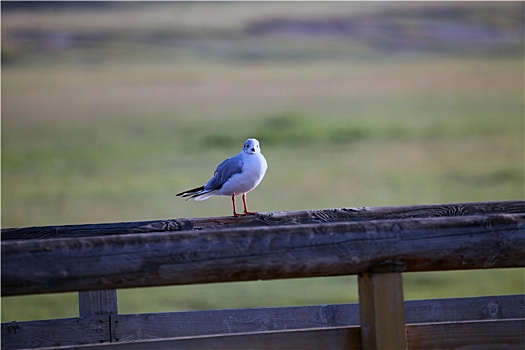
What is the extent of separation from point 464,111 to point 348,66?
3249mm

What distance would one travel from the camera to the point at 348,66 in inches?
933

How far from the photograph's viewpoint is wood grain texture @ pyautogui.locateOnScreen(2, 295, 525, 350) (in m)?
3.66

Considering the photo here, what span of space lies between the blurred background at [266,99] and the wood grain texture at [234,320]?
13.3 metres

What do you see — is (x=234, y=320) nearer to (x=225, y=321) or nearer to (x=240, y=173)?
(x=225, y=321)

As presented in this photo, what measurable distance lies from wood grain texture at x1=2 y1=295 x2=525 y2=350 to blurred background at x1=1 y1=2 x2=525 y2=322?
13263 millimetres

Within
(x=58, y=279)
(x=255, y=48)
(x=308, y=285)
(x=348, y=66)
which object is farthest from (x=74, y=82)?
(x=58, y=279)

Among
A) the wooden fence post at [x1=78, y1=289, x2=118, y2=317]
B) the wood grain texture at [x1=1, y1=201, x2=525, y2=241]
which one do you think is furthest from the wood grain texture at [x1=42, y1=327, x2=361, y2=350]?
the wooden fence post at [x1=78, y1=289, x2=118, y2=317]

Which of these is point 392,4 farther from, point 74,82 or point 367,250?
point 367,250

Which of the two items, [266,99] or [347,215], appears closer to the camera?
[347,215]

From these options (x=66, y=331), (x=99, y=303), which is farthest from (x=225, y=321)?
(x=66, y=331)

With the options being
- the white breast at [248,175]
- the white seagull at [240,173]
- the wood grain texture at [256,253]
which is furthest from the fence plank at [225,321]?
the wood grain texture at [256,253]

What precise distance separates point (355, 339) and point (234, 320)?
1513 millimetres

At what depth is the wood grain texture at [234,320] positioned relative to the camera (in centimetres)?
366

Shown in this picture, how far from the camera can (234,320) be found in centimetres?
380
